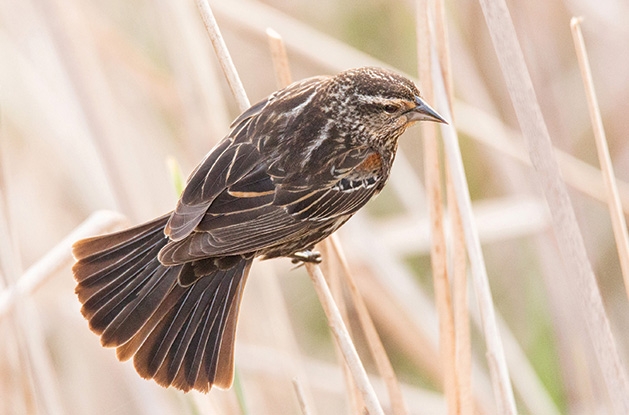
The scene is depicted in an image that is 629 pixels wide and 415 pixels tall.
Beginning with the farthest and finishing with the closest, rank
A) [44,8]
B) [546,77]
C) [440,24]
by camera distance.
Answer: [546,77] → [44,8] → [440,24]

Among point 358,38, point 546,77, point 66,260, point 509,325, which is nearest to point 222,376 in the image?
point 66,260

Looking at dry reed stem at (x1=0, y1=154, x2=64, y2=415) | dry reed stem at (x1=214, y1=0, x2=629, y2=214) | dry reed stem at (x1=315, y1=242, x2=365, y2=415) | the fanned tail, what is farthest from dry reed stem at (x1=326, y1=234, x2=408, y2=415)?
dry reed stem at (x1=214, y1=0, x2=629, y2=214)

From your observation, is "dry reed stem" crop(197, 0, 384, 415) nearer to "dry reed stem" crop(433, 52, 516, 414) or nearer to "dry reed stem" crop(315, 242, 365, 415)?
"dry reed stem" crop(315, 242, 365, 415)

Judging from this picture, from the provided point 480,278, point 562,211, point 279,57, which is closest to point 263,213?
point 279,57

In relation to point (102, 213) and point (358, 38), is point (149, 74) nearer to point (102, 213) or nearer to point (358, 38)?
point (102, 213)

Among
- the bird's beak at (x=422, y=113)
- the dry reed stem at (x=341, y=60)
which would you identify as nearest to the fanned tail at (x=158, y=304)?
the bird's beak at (x=422, y=113)

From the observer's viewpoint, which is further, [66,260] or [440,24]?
[66,260]

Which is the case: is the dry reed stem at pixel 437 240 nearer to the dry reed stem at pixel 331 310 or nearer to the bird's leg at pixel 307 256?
the dry reed stem at pixel 331 310

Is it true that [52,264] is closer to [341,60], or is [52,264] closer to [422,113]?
[422,113]
